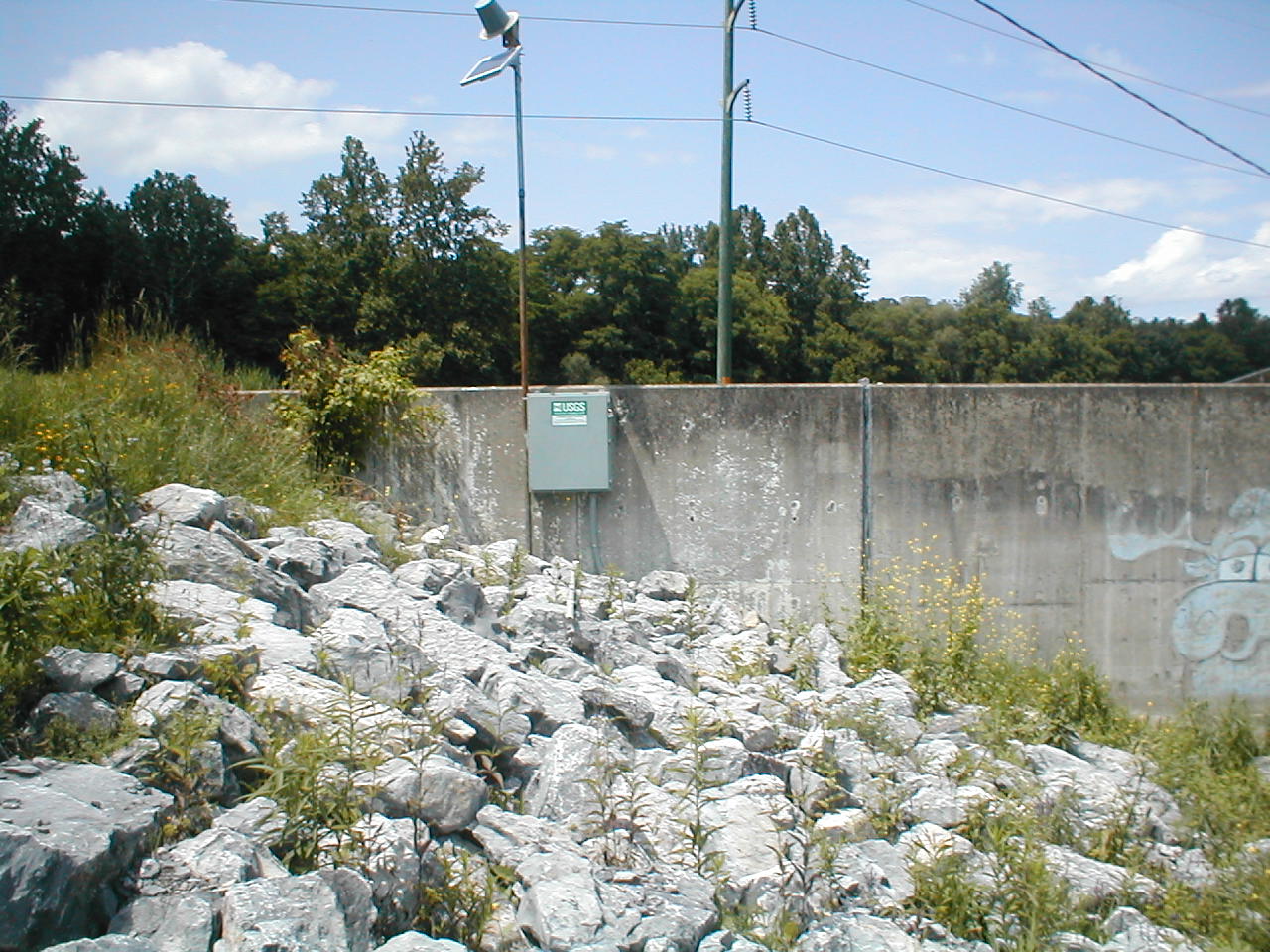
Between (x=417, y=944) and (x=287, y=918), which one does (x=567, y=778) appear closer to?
(x=417, y=944)

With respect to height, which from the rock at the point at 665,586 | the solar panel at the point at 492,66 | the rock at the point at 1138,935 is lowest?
the rock at the point at 1138,935

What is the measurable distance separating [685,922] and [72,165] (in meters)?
27.3

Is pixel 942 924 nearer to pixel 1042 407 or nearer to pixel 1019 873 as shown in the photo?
pixel 1019 873

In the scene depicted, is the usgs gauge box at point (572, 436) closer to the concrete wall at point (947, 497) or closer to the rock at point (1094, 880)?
the concrete wall at point (947, 497)

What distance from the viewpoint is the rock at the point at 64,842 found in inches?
104

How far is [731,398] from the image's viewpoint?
23.1 feet

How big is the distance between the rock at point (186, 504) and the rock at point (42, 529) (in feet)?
1.73

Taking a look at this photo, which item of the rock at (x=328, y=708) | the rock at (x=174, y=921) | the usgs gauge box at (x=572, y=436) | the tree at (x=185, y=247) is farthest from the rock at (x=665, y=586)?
the tree at (x=185, y=247)

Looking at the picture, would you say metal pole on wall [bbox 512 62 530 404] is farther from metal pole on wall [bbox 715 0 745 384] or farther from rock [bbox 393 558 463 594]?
metal pole on wall [bbox 715 0 745 384]

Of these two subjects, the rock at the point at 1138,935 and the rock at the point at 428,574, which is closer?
the rock at the point at 1138,935

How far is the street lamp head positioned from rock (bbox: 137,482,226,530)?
3.84 metres

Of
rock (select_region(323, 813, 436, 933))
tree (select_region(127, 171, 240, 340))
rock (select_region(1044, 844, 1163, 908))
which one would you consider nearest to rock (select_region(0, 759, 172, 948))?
rock (select_region(323, 813, 436, 933))

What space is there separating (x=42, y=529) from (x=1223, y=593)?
7.64 m

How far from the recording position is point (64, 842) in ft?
9.14
